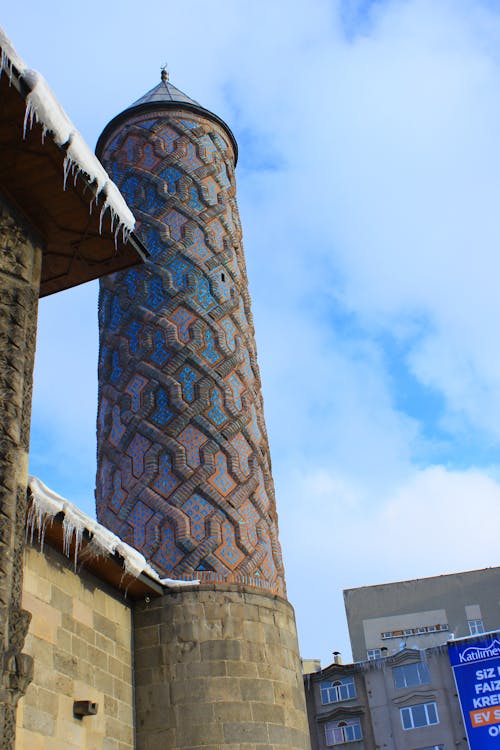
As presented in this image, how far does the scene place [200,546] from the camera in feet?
26.6

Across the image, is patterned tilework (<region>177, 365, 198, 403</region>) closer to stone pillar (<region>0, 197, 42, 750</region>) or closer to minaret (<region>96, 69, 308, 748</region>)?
minaret (<region>96, 69, 308, 748</region>)

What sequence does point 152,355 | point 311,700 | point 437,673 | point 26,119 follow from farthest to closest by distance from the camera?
point 311,700 → point 437,673 → point 152,355 → point 26,119

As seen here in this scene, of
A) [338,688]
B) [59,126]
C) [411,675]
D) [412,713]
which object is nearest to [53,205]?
[59,126]

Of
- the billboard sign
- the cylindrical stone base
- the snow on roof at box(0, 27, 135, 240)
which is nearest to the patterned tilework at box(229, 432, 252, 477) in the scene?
the cylindrical stone base

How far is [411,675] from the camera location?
1986 cm

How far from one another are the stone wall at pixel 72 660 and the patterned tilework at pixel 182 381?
47.3 inches

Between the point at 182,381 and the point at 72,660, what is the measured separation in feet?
11.4

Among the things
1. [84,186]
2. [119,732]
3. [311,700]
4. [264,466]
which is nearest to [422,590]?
[311,700]

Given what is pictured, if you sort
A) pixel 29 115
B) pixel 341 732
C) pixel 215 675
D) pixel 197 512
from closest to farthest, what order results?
pixel 29 115
pixel 215 675
pixel 197 512
pixel 341 732

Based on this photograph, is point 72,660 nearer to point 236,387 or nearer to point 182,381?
point 182,381

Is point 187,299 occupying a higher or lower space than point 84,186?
higher

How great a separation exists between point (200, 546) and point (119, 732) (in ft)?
6.29

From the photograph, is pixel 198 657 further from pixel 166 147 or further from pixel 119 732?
pixel 166 147

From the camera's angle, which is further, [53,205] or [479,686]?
[479,686]
